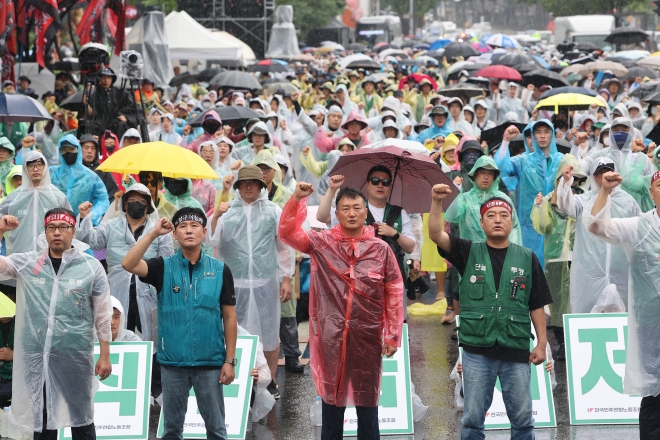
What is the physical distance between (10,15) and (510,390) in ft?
50.1

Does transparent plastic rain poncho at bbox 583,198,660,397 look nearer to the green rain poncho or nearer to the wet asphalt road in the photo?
the wet asphalt road

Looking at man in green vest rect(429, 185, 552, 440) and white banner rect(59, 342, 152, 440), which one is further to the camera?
white banner rect(59, 342, 152, 440)

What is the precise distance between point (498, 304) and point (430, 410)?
2.05m

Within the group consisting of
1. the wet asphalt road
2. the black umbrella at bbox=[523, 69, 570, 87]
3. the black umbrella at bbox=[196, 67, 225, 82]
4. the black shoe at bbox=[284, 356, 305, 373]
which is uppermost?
the black umbrella at bbox=[196, 67, 225, 82]

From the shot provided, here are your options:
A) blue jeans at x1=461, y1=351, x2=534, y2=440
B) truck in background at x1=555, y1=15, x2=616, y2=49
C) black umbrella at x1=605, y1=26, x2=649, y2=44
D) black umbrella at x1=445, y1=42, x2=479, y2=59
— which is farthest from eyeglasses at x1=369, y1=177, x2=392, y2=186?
truck in background at x1=555, y1=15, x2=616, y2=49

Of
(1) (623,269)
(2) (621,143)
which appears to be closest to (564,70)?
(2) (621,143)

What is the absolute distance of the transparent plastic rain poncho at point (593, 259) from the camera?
28.6 feet

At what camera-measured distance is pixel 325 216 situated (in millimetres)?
7086

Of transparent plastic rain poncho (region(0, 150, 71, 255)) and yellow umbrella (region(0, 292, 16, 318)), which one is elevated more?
transparent plastic rain poncho (region(0, 150, 71, 255))

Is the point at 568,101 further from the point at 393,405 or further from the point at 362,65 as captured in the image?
the point at 362,65

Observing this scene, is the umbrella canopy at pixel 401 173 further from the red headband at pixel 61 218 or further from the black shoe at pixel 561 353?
the black shoe at pixel 561 353

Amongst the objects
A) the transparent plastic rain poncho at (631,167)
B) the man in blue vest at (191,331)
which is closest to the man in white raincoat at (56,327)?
the man in blue vest at (191,331)

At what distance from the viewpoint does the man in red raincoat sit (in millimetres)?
6363

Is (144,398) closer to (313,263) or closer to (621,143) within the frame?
(313,263)
